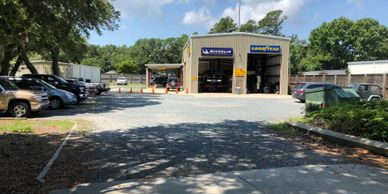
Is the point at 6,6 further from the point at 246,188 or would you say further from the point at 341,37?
the point at 341,37

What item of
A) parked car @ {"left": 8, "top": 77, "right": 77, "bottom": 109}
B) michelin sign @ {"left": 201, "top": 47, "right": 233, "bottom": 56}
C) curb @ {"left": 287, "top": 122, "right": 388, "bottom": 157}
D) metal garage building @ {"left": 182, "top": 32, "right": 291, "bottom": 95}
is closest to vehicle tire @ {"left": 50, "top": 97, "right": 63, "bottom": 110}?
parked car @ {"left": 8, "top": 77, "right": 77, "bottom": 109}

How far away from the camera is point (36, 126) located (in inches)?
473

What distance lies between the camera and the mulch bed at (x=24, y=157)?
566 cm

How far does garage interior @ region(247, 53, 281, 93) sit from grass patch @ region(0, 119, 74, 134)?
3025cm

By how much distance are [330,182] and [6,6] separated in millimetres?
13425

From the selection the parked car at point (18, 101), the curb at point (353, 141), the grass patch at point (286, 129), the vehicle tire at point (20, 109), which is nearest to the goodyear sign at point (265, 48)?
the grass patch at point (286, 129)

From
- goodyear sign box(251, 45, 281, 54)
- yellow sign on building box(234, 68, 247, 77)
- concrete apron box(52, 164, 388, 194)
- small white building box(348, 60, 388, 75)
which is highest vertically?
goodyear sign box(251, 45, 281, 54)

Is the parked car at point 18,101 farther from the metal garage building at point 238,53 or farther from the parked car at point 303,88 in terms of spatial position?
the metal garage building at point 238,53

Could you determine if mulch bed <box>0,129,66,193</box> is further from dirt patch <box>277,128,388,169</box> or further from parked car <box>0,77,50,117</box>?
dirt patch <box>277,128,388,169</box>

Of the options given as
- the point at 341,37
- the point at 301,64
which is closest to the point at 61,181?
the point at 301,64

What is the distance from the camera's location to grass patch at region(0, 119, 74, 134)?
11.0m

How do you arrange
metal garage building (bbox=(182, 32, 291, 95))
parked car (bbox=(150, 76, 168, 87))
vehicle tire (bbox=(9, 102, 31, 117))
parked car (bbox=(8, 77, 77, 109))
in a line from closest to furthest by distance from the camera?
1. vehicle tire (bbox=(9, 102, 31, 117))
2. parked car (bbox=(8, 77, 77, 109))
3. metal garage building (bbox=(182, 32, 291, 95))
4. parked car (bbox=(150, 76, 168, 87))

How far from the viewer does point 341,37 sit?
7906 cm

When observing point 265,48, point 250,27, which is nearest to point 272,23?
point 250,27
